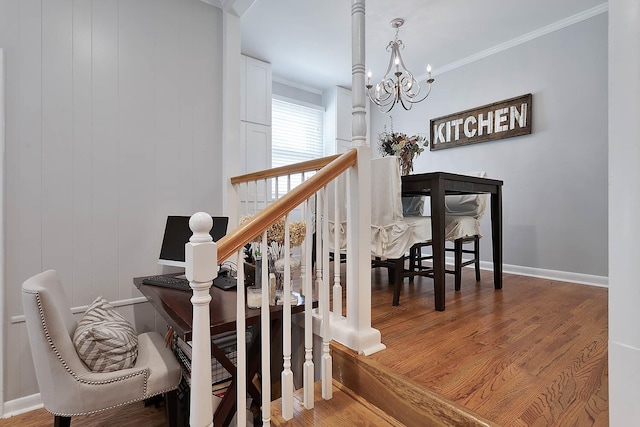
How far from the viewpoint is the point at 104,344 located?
149 centimetres

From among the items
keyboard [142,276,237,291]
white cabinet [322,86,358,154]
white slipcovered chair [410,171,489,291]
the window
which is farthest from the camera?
white cabinet [322,86,358,154]

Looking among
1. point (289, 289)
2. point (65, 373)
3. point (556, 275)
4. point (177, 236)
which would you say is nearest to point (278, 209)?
point (289, 289)

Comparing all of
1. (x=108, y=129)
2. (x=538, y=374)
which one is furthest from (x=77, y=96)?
(x=538, y=374)

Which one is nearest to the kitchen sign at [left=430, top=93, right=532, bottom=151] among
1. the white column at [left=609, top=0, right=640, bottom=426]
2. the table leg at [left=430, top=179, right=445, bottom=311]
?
the table leg at [left=430, top=179, right=445, bottom=311]

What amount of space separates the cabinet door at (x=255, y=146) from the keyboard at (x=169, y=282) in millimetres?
1790

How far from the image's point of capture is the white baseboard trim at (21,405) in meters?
1.79

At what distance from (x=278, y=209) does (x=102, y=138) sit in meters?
1.69

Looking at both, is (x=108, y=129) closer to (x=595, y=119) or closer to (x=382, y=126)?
(x=382, y=126)

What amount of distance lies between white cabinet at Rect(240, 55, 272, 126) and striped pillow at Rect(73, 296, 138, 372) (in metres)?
2.57

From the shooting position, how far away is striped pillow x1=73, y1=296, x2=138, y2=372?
145 centimetres

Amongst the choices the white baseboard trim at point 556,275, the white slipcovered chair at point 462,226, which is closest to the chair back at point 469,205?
the white slipcovered chair at point 462,226

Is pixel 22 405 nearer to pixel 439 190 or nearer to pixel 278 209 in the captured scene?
pixel 278 209

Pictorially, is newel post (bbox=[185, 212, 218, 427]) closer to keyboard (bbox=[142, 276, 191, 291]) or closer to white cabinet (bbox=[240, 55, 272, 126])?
keyboard (bbox=[142, 276, 191, 291])

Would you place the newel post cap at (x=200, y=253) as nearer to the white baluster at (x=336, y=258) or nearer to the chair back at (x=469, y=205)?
the white baluster at (x=336, y=258)
